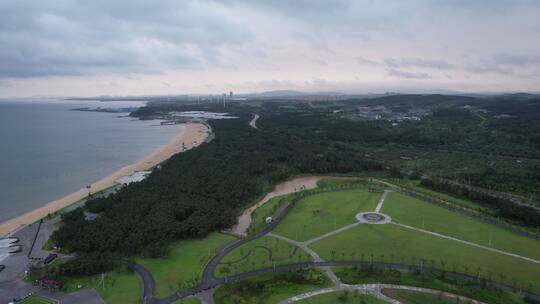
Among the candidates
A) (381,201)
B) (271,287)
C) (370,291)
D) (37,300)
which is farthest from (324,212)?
(37,300)

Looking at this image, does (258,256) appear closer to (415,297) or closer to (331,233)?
(331,233)

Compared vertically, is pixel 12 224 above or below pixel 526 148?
below

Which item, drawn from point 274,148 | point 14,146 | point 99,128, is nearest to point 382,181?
point 274,148

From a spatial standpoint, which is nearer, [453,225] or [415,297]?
[415,297]

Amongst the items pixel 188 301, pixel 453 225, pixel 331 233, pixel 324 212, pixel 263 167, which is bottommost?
pixel 188 301

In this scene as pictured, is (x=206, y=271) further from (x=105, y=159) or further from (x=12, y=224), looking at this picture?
(x=105, y=159)

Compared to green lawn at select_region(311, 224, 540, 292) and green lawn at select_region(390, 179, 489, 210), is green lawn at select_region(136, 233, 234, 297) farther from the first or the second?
green lawn at select_region(390, 179, 489, 210)
